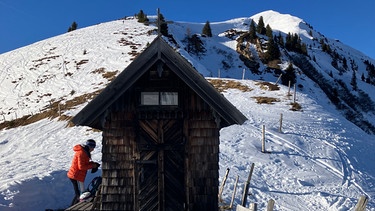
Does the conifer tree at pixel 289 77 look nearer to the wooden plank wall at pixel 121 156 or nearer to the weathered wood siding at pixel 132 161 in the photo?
the weathered wood siding at pixel 132 161

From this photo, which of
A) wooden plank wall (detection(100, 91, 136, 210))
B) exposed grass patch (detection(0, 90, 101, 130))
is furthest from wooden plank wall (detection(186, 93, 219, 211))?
exposed grass patch (detection(0, 90, 101, 130))

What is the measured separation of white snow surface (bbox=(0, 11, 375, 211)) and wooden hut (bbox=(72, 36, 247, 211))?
18.8ft

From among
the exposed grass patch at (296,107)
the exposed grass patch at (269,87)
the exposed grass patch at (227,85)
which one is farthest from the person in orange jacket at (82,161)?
the exposed grass patch at (269,87)

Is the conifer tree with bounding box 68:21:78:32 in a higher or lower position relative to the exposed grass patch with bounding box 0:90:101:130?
higher

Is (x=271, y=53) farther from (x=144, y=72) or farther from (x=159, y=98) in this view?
(x=144, y=72)

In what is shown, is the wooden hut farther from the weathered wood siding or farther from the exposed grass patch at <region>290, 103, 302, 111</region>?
the exposed grass patch at <region>290, 103, 302, 111</region>

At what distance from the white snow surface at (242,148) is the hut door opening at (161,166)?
19.7ft

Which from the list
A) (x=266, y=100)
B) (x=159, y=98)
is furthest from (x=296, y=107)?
(x=159, y=98)

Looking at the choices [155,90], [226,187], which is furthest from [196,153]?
[226,187]

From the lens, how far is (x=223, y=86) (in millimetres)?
41188

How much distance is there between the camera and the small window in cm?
879

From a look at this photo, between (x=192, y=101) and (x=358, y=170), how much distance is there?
17850 millimetres

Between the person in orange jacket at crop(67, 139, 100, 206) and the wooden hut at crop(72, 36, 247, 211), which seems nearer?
the wooden hut at crop(72, 36, 247, 211)

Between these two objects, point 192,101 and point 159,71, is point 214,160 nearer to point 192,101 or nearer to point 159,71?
point 192,101
